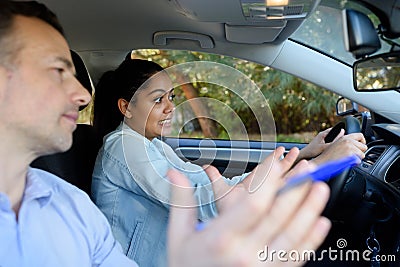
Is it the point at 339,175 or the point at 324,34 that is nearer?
the point at 339,175

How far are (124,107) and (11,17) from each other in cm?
94

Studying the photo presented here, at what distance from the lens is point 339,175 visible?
191 centimetres

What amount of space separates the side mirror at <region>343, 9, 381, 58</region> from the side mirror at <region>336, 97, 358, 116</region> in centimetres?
97

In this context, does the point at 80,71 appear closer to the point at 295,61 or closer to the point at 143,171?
the point at 143,171

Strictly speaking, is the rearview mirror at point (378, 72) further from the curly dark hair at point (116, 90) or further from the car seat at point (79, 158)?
the car seat at point (79, 158)

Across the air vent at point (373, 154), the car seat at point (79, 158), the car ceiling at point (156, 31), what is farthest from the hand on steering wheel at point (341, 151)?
the car seat at point (79, 158)

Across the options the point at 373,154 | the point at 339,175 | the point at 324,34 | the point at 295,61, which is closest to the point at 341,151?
the point at 339,175

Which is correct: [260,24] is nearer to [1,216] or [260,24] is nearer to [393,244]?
[393,244]

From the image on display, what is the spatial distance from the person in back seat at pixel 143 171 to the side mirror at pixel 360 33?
0.48 metres

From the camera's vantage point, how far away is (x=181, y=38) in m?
2.53

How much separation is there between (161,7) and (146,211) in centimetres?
83

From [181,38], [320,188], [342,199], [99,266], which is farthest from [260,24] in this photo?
[320,188]

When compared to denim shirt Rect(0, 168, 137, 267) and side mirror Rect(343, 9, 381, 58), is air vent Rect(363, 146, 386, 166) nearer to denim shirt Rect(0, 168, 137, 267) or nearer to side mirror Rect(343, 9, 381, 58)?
side mirror Rect(343, 9, 381, 58)

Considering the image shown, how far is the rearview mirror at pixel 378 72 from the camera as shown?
169cm
